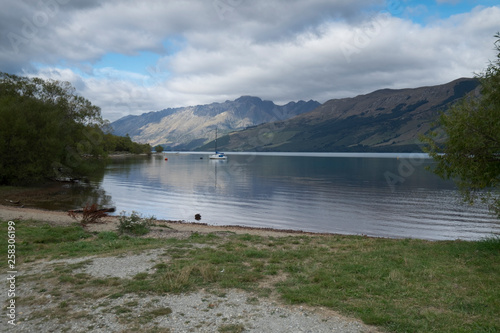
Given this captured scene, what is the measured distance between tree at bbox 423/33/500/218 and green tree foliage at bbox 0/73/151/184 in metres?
51.4

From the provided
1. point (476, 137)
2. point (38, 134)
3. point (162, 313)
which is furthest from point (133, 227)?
point (38, 134)

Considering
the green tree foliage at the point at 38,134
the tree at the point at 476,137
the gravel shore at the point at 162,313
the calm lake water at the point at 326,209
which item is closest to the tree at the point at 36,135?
the green tree foliage at the point at 38,134

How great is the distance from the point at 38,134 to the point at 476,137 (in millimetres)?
53493

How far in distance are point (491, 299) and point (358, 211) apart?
3170 centimetres

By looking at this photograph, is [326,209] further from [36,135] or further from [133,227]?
[36,135]

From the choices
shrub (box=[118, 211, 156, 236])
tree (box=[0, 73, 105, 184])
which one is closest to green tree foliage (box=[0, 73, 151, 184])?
tree (box=[0, 73, 105, 184])

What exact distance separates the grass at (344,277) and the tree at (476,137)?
10.4ft

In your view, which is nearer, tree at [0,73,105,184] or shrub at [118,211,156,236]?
shrub at [118,211,156,236]

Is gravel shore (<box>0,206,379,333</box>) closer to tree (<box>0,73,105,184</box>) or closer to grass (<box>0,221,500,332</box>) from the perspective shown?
grass (<box>0,221,500,332</box>)

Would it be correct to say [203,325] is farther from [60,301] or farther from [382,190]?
[382,190]

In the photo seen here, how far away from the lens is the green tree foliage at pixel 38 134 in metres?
45.6

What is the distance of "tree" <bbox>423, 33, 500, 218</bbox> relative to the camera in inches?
572

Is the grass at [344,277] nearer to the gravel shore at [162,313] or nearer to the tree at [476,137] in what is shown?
the gravel shore at [162,313]

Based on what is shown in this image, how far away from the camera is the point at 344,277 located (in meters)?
10.7
